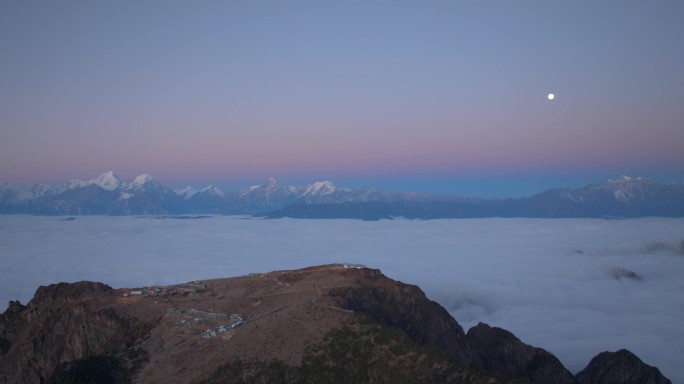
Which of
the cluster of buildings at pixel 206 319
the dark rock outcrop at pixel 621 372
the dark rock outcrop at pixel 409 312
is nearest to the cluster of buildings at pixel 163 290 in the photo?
the cluster of buildings at pixel 206 319

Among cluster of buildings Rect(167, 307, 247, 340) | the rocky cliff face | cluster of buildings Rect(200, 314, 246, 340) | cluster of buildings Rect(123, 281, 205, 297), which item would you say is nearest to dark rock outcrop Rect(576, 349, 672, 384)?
cluster of buildings Rect(200, 314, 246, 340)

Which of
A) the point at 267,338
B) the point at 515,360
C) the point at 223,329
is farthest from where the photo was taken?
the point at 515,360

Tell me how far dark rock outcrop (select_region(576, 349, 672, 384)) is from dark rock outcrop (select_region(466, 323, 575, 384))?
6.08 meters

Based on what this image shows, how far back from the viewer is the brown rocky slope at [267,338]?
5219 centimetres

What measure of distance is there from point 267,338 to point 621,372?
58471 mm

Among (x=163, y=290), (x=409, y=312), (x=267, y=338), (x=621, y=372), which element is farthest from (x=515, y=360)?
(x=163, y=290)

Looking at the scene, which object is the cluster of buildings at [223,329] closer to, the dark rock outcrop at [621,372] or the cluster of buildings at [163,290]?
the cluster of buildings at [163,290]

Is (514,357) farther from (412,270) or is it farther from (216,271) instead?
(216,271)


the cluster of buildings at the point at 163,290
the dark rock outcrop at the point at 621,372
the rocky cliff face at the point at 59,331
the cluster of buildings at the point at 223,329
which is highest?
the cluster of buildings at the point at 163,290

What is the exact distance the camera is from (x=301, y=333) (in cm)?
5825

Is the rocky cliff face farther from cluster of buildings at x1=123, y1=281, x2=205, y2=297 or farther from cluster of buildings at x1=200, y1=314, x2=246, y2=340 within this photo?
cluster of buildings at x1=200, y1=314, x2=246, y2=340

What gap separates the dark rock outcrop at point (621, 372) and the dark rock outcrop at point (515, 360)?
6.08m

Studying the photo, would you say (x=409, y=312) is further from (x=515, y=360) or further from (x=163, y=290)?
(x=163, y=290)

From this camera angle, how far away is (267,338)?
5797cm
